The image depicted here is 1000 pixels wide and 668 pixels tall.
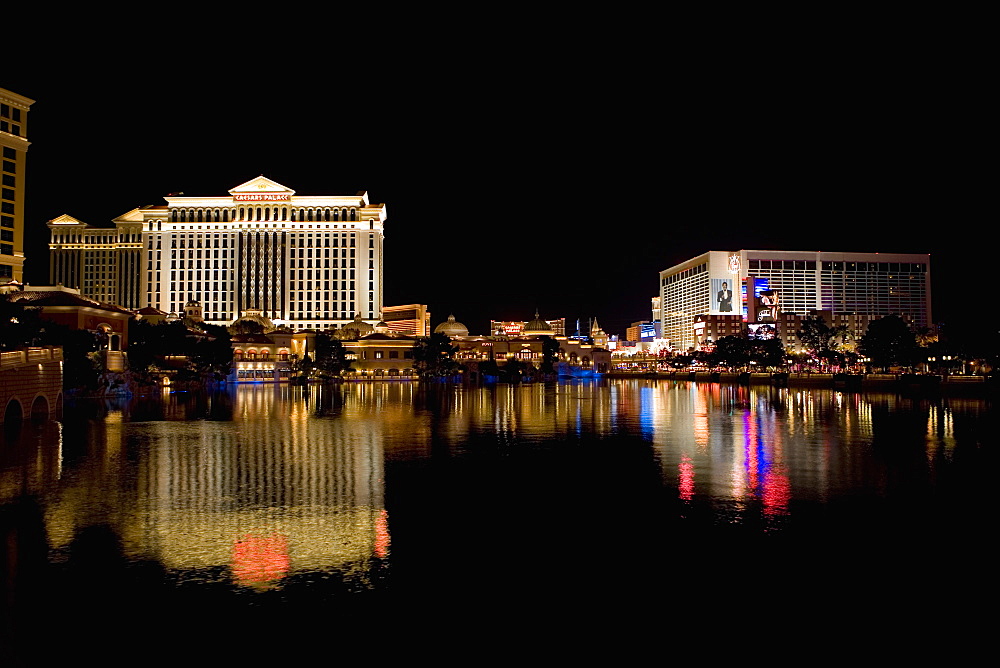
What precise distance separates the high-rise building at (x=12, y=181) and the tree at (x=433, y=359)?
43.3 meters

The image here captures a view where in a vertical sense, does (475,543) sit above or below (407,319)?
below

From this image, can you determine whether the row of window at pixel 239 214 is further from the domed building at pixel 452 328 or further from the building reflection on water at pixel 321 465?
the building reflection on water at pixel 321 465

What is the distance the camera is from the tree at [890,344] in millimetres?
70250

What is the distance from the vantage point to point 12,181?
242ft

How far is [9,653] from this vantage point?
670 cm

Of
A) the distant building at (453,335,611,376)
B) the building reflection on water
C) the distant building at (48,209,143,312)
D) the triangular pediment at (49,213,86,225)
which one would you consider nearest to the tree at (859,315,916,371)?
the building reflection on water

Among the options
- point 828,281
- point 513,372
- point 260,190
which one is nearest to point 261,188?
point 260,190

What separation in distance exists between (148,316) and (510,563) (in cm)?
8610

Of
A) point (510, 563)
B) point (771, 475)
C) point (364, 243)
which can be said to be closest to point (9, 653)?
point (510, 563)

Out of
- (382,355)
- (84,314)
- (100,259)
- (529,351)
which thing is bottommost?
(382,355)

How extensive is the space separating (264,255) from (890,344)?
77.3 metres

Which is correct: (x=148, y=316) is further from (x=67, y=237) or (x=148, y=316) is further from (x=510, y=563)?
(x=510, y=563)

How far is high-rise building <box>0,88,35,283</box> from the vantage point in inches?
2867

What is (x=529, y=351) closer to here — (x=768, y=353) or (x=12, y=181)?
(x=768, y=353)
